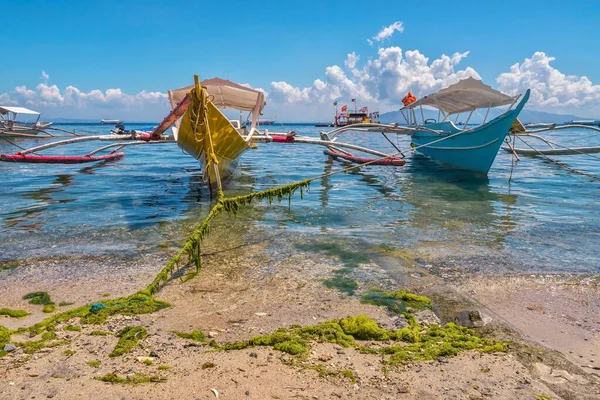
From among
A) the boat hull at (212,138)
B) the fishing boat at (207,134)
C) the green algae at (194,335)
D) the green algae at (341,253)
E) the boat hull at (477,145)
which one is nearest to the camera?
the green algae at (194,335)

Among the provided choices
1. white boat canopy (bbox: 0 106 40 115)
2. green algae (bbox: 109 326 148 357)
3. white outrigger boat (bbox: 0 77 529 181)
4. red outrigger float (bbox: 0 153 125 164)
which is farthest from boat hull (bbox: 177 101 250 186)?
white boat canopy (bbox: 0 106 40 115)

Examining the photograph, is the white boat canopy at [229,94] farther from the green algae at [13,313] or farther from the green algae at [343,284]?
the green algae at [13,313]

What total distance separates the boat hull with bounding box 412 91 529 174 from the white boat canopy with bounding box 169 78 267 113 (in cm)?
547

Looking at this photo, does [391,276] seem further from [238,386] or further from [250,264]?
[238,386]

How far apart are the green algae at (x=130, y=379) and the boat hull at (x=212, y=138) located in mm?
6245

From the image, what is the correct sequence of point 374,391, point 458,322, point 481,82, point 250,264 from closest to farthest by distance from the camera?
point 374,391
point 458,322
point 250,264
point 481,82

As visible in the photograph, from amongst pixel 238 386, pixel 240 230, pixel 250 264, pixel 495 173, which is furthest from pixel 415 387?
pixel 495 173

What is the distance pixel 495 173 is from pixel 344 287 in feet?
47.8

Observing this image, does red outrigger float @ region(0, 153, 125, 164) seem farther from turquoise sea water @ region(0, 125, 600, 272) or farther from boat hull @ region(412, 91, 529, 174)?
boat hull @ region(412, 91, 529, 174)

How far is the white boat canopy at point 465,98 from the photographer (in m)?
14.4

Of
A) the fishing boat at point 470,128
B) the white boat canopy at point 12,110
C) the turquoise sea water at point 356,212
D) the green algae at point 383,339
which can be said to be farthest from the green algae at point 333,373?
the white boat canopy at point 12,110

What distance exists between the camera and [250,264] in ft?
18.9

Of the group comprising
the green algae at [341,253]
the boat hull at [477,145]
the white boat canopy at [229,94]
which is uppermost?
the white boat canopy at [229,94]

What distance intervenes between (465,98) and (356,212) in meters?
9.65
